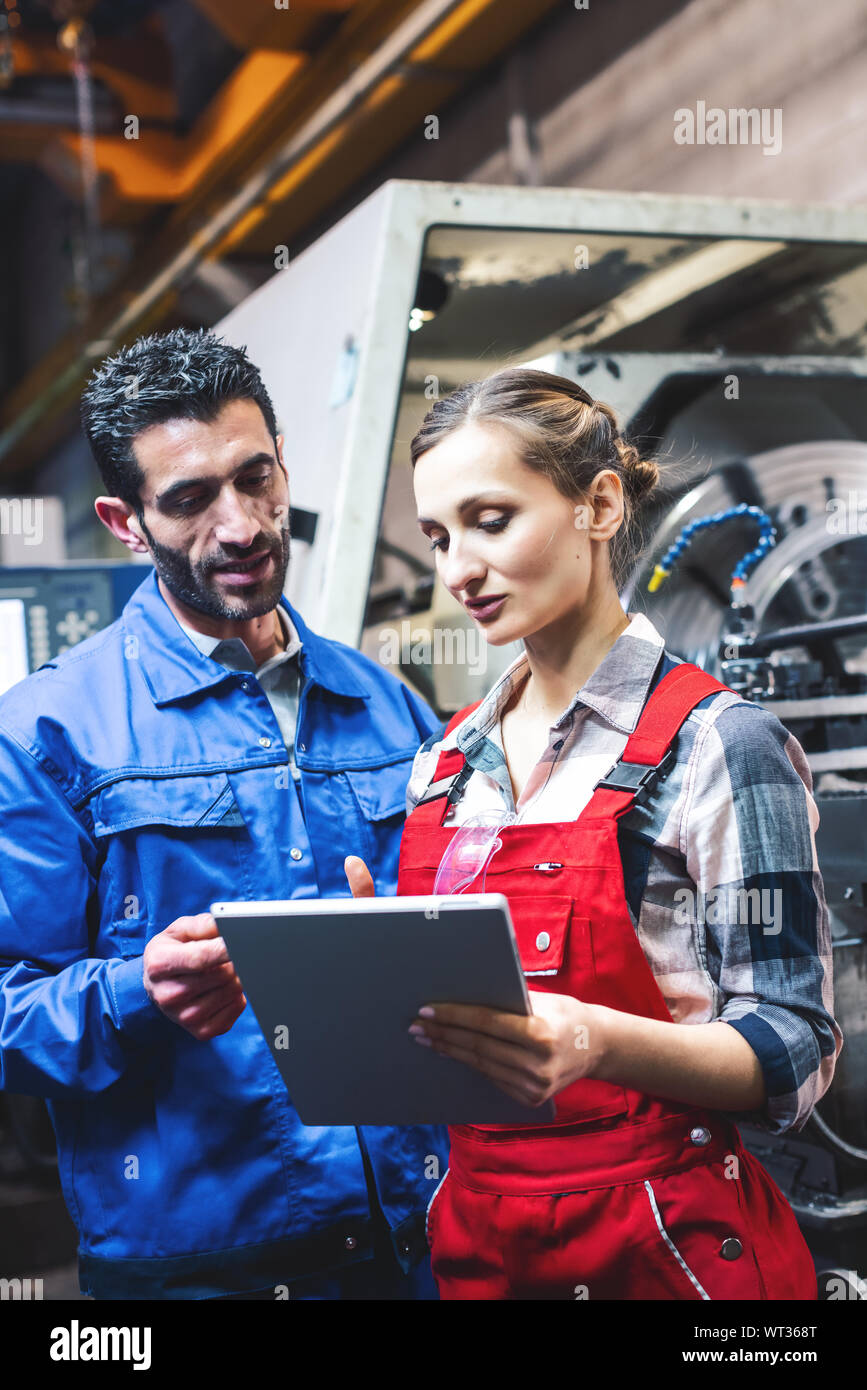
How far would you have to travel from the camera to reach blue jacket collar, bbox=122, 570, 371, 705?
134cm

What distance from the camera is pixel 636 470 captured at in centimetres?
122

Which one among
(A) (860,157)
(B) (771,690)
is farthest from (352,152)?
(B) (771,690)

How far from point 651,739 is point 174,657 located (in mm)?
562

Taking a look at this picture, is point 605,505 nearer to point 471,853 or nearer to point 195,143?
point 471,853

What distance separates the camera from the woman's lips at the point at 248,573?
1.35 metres

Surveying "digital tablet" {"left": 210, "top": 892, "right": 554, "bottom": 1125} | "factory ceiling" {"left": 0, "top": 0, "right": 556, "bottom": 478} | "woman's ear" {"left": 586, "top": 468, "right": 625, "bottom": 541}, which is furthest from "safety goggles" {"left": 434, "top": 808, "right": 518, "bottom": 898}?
"factory ceiling" {"left": 0, "top": 0, "right": 556, "bottom": 478}

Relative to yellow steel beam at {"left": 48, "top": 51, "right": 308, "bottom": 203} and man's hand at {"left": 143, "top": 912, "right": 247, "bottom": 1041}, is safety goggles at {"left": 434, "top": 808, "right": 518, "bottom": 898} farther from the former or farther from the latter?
yellow steel beam at {"left": 48, "top": 51, "right": 308, "bottom": 203}

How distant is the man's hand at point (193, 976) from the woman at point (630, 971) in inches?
9.5

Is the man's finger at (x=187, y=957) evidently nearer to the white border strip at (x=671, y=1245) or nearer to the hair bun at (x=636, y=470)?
the white border strip at (x=671, y=1245)

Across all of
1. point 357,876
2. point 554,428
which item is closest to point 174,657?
point 357,876

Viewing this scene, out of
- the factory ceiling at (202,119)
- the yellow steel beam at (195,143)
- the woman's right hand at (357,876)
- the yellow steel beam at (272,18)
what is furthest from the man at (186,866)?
the yellow steel beam at (195,143)

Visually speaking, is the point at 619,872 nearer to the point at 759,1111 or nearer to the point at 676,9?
the point at 759,1111

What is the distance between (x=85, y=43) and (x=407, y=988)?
5070 mm

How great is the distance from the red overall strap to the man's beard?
476 millimetres
